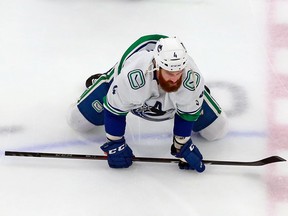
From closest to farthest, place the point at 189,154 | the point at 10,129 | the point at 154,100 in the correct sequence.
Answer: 1. the point at 154,100
2. the point at 189,154
3. the point at 10,129

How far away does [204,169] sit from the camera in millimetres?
3430

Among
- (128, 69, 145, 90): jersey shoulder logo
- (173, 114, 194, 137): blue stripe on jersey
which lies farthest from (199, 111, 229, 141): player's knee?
(128, 69, 145, 90): jersey shoulder logo

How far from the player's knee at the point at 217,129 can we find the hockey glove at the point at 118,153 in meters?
0.41

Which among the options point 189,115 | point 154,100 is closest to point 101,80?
point 154,100

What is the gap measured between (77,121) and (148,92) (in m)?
0.68

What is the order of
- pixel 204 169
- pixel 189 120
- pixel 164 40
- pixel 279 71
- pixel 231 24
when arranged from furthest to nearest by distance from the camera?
pixel 231 24 → pixel 279 71 → pixel 204 169 → pixel 189 120 → pixel 164 40

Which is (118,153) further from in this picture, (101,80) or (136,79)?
(136,79)

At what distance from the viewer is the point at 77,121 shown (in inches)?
142

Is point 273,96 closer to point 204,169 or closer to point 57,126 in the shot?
point 204,169

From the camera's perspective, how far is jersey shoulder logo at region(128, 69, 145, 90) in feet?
9.78

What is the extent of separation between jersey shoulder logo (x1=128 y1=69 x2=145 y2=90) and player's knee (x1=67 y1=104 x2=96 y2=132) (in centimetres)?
64

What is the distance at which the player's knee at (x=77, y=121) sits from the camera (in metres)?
3.57

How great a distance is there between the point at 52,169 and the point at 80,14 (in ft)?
4.12

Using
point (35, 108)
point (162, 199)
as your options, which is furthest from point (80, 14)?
point (162, 199)
